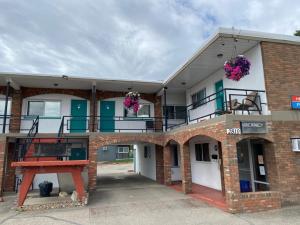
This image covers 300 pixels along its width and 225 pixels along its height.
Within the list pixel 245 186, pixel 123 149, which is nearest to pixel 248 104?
pixel 245 186

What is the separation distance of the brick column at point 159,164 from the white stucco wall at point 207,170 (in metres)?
1.96

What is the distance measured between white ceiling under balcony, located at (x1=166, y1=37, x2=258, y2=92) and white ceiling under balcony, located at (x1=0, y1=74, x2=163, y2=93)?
1565 mm

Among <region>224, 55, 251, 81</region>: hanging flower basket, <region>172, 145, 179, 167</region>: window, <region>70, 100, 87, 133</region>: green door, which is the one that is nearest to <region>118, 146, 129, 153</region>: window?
<region>172, 145, 179, 167</region>: window

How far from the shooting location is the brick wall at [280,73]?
28.6ft

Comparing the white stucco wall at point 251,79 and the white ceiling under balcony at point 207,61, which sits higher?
the white ceiling under balcony at point 207,61

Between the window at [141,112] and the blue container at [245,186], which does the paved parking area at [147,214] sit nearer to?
the blue container at [245,186]

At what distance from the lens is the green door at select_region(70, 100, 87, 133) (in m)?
14.4

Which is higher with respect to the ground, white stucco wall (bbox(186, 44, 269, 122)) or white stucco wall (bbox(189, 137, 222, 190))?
white stucco wall (bbox(186, 44, 269, 122))

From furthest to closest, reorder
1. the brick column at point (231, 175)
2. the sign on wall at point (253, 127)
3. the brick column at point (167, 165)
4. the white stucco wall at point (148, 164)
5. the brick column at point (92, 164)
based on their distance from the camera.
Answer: the white stucco wall at point (148, 164), the brick column at point (167, 165), the brick column at point (92, 164), the sign on wall at point (253, 127), the brick column at point (231, 175)

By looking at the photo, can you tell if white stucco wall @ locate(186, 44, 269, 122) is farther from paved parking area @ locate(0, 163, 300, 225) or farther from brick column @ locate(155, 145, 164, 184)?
brick column @ locate(155, 145, 164, 184)

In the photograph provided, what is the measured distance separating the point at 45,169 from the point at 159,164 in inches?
313

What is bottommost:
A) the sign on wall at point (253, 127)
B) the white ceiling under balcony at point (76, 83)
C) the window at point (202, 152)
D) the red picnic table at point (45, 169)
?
the red picnic table at point (45, 169)

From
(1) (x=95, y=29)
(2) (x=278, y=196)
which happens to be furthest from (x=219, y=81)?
(1) (x=95, y=29)

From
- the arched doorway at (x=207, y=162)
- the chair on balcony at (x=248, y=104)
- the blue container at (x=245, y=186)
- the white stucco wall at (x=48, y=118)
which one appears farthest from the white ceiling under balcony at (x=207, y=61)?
the white stucco wall at (x=48, y=118)
